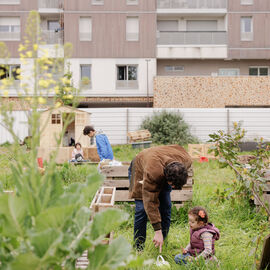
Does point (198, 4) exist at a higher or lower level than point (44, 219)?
higher

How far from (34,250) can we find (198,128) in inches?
590

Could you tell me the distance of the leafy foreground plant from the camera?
1.29m

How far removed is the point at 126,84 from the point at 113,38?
3.06 meters

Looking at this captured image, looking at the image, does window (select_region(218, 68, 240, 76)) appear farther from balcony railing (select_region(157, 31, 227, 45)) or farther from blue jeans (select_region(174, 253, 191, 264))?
blue jeans (select_region(174, 253, 191, 264))

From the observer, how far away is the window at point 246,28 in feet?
77.3

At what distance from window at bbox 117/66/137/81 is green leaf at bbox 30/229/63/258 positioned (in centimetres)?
2205

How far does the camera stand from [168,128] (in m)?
15.1

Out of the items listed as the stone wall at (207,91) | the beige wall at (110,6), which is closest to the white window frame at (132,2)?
the beige wall at (110,6)

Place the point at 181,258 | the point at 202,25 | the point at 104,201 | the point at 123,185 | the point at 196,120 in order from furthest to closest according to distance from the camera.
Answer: the point at 202,25 < the point at 196,120 < the point at 123,185 < the point at 104,201 < the point at 181,258

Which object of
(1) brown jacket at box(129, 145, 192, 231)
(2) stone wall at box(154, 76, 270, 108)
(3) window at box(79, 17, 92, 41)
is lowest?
(1) brown jacket at box(129, 145, 192, 231)

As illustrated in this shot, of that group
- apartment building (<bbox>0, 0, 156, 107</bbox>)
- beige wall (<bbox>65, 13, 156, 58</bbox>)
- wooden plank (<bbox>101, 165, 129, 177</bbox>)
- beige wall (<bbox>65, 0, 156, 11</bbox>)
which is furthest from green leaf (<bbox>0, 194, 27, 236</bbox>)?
beige wall (<bbox>65, 0, 156, 11</bbox>)

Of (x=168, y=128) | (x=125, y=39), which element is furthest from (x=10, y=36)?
(x=168, y=128)

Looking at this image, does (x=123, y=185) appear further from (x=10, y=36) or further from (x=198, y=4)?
(x=198, y=4)

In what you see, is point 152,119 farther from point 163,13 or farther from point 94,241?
point 94,241
